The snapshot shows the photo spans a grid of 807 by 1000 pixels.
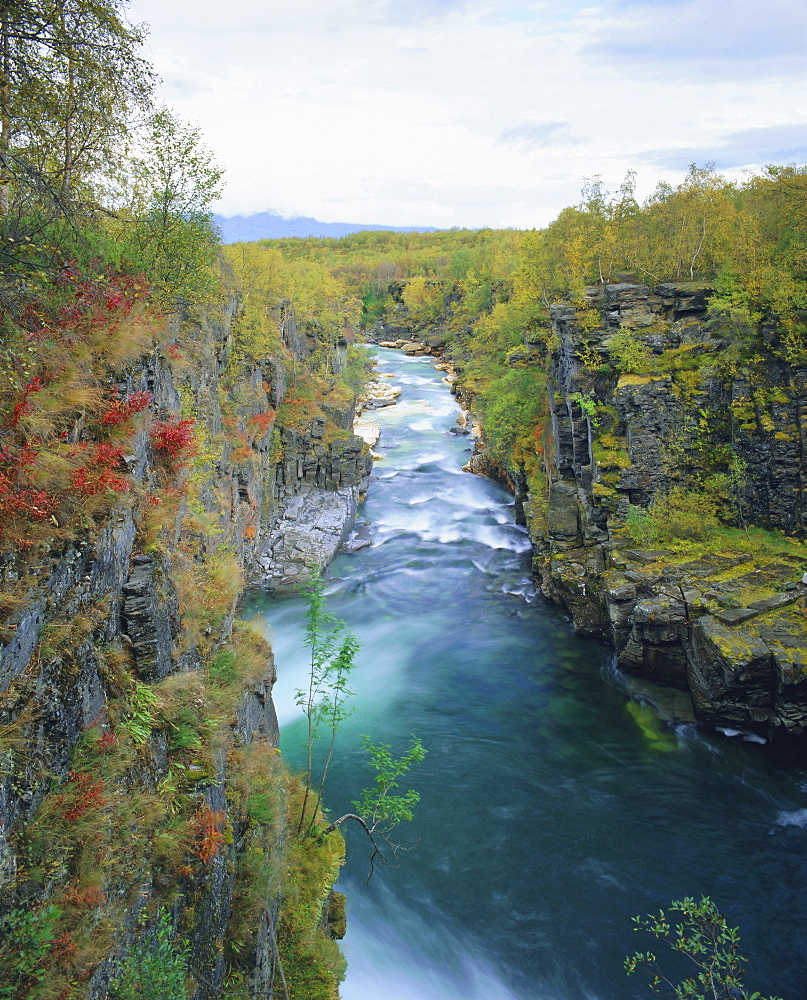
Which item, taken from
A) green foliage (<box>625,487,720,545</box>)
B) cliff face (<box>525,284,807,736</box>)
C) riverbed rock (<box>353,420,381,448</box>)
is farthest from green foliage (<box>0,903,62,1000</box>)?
riverbed rock (<box>353,420,381,448</box>)

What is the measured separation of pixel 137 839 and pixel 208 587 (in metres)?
5.33

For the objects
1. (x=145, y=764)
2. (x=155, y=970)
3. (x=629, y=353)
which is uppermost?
(x=629, y=353)

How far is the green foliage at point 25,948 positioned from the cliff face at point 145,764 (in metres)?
0.02

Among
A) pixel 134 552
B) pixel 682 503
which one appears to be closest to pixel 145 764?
pixel 134 552

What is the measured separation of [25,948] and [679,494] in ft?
75.7

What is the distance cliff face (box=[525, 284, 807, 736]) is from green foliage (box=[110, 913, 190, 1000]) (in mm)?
15351

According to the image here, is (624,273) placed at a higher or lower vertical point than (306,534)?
higher

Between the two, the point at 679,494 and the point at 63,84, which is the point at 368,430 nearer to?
the point at 679,494

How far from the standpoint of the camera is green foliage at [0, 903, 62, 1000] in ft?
15.2

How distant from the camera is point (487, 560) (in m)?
30.6

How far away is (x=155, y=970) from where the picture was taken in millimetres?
5996

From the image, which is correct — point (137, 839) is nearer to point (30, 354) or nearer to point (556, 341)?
point (30, 354)

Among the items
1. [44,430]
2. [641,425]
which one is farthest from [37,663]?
[641,425]

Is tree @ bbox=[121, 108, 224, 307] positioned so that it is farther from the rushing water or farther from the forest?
the rushing water
